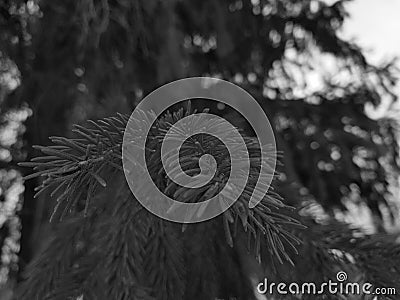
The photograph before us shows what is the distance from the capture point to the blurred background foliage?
0.95 meters

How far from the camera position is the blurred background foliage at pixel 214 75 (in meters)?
0.95

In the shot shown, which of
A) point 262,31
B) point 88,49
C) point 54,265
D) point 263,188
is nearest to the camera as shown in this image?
point 263,188

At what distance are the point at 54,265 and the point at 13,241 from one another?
65cm

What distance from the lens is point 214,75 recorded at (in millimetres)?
1173

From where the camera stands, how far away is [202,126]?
16.8 inches

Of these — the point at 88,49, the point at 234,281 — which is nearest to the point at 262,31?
the point at 88,49

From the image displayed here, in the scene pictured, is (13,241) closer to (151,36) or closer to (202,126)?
(151,36)
